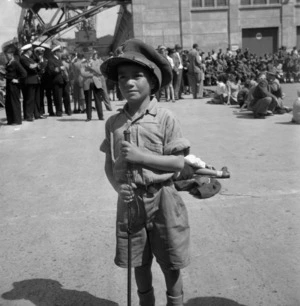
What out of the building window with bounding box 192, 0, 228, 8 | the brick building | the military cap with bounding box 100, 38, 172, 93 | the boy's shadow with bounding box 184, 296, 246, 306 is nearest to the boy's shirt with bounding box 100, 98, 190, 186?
the military cap with bounding box 100, 38, 172, 93

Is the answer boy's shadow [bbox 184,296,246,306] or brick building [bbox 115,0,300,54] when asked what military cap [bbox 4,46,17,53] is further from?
brick building [bbox 115,0,300,54]

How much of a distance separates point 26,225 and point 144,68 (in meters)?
2.70

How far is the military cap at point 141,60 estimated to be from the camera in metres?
2.33

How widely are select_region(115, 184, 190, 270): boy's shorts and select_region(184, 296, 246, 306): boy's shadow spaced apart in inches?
26.2

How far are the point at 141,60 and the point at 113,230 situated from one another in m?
2.28

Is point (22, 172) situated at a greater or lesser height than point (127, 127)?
lesser

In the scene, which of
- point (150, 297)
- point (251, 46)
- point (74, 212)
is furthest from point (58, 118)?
point (251, 46)

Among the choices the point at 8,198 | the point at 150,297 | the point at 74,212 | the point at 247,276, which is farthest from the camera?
the point at 8,198

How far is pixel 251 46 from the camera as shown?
29328mm

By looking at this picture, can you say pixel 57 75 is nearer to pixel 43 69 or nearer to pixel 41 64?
pixel 43 69

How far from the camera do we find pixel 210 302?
→ 9.97 feet

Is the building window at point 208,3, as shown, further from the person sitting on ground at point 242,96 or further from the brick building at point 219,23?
the person sitting on ground at point 242,96

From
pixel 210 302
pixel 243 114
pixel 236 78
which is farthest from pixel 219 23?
pixel 210 302

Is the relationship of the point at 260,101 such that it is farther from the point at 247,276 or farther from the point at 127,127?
the point at 127,127
